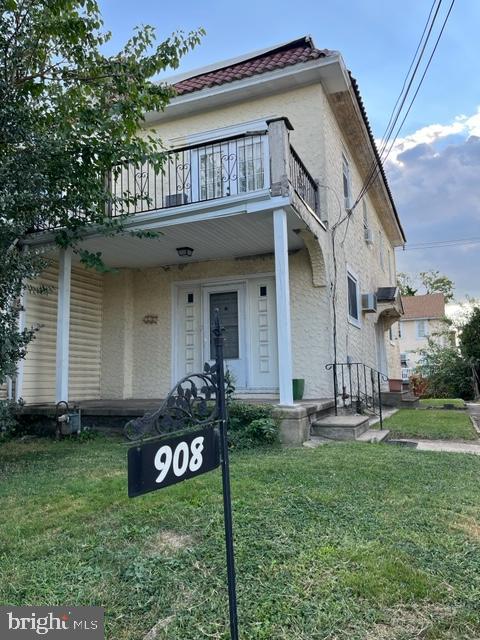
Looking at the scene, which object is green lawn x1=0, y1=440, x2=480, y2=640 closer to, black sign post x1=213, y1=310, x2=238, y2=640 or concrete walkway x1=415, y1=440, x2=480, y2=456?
black sign post x1=213, y1=310, x2=238, y2=640

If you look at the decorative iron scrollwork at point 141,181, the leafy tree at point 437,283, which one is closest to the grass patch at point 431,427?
the decorative iron scrollwork at point 141,181

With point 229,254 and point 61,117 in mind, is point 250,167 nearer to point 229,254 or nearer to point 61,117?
point 229,254

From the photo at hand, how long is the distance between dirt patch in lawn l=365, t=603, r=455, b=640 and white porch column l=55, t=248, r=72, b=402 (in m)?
6.26

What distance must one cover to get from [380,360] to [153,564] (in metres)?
11.9

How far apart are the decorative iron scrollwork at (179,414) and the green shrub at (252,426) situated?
12.5 feet

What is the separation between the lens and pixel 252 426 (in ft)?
18.4

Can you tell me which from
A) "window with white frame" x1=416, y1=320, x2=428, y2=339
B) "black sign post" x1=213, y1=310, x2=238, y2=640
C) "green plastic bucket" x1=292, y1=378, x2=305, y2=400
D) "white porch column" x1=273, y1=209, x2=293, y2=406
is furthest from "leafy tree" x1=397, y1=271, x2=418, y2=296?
"black sign post" x1=213, y1=310, x2=238, y2=640

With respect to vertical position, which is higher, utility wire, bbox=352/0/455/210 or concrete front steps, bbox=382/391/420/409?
utility wire, bbox=352/0/455/210

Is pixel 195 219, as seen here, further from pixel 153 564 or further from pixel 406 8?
pixel 153 564

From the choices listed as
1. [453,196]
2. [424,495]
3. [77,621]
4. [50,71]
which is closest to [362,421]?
[424,495]

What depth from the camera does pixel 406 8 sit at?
21.2ft

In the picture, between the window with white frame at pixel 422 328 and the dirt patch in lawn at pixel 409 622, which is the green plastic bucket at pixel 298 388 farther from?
the window with white frame at pixel 422 328

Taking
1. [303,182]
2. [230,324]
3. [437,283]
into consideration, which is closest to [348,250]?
[303,182]

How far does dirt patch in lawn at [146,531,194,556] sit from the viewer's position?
104 inches
